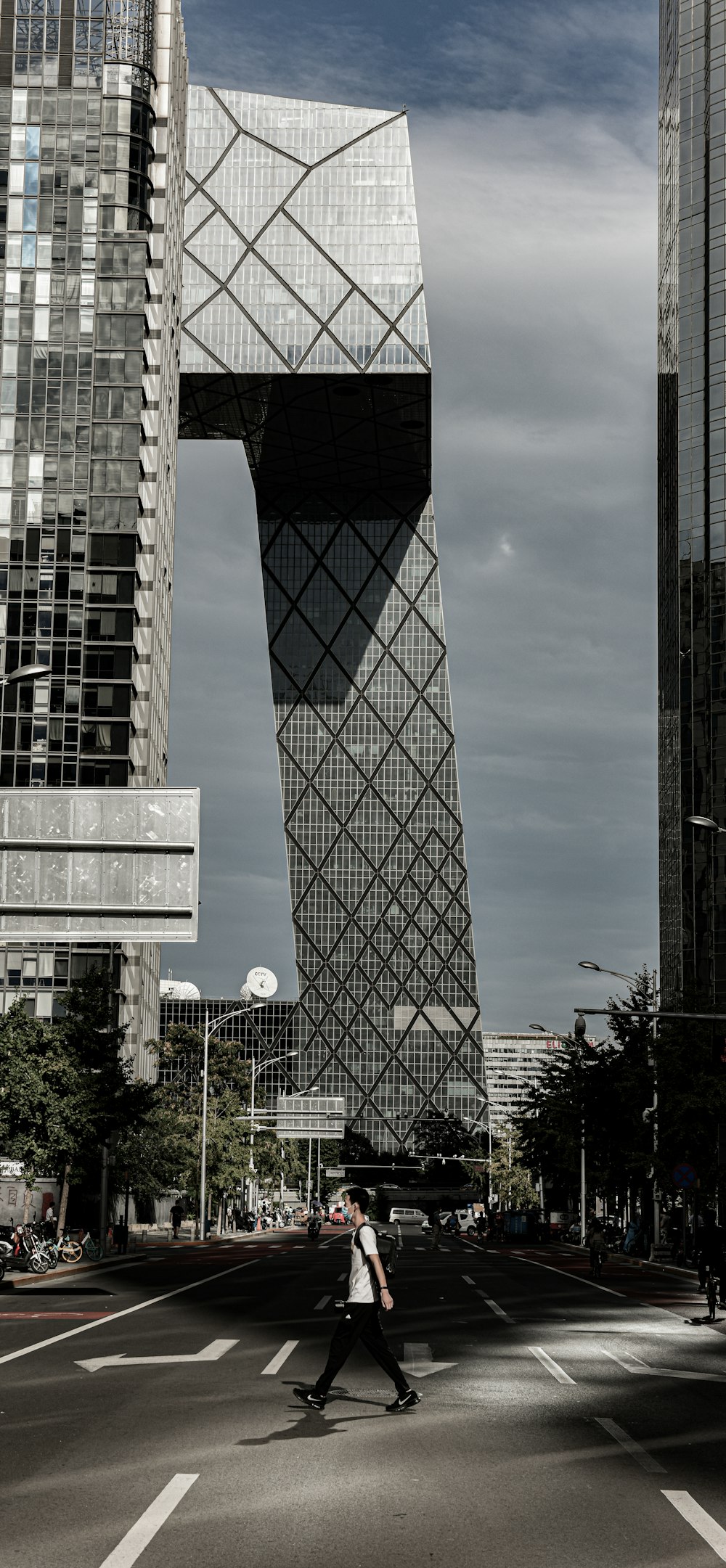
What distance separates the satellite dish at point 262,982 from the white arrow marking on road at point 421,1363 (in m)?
143

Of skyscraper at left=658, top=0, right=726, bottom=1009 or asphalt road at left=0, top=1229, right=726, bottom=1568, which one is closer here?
asphalt road at left=0, top=1229, right=726, bottom=1568

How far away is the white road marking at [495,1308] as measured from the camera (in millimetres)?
26783

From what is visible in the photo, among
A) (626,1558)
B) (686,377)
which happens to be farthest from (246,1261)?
(686,377)

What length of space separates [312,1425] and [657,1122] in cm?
4078

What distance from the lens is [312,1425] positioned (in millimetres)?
14312

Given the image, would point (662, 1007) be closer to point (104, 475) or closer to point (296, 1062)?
point (104, 475)

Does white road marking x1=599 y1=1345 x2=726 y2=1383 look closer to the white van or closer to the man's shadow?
the man's shadow

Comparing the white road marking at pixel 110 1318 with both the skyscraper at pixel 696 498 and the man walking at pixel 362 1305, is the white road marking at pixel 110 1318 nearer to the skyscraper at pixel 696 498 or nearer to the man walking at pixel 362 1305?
the man walking at pixel 362 1305

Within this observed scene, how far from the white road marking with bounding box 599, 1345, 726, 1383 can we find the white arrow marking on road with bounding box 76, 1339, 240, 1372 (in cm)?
494

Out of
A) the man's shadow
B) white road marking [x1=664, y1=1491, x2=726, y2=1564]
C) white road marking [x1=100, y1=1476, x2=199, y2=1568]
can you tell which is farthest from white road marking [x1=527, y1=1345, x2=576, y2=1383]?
white road marking [x1=100, y1=1476, x2=199, y2=1568]

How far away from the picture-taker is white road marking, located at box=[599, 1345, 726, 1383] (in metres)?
19.0

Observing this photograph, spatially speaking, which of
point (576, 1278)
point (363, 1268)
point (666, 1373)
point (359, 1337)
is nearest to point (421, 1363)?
point (666, 1373)

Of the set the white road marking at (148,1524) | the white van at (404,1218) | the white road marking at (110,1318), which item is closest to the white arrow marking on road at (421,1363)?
the white road marking at (110,1318)

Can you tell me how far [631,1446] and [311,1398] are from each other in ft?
9.48
